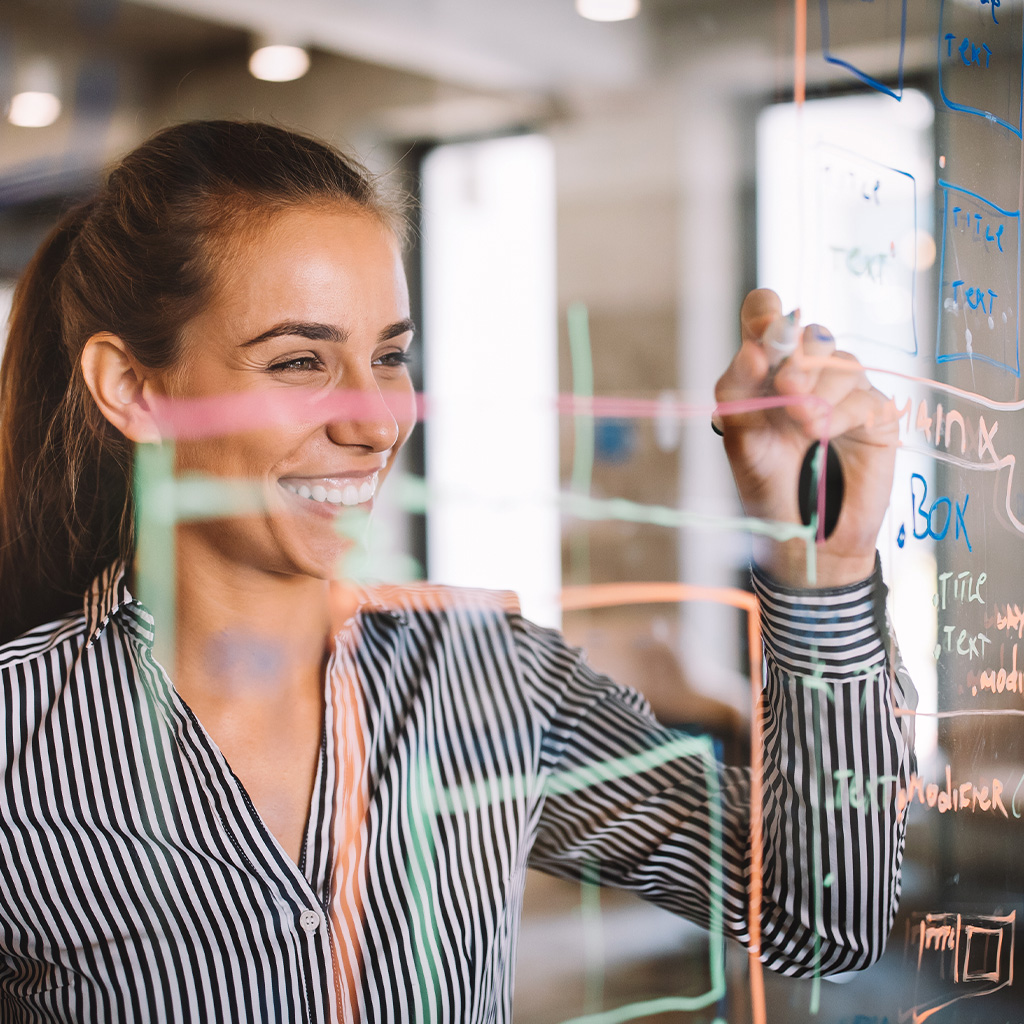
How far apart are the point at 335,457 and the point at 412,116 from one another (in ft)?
0.73

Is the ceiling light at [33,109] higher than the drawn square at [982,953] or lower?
higher

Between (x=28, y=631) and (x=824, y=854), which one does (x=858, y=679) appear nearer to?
(x=824, y=854)

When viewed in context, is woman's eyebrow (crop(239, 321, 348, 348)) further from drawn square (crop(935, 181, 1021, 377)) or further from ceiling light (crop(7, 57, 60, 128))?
drawn square (crop(935, 181, 1021, 377))

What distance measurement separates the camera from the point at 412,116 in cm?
55

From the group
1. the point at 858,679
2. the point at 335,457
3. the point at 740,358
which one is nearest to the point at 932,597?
the point at 858,679

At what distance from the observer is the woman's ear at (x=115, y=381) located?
47cm

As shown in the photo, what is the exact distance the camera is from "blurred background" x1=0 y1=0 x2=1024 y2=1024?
566mm

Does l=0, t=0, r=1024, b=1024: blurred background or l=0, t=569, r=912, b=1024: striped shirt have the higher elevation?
l=0, t=0, r=1024, b=1024: blurred background

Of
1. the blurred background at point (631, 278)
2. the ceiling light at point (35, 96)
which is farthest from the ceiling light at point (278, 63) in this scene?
the ceiling light at point (35, 96)

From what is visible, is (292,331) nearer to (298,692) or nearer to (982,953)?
(298,692)

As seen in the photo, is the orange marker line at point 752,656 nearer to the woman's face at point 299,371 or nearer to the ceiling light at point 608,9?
the woman's face at point 299,371

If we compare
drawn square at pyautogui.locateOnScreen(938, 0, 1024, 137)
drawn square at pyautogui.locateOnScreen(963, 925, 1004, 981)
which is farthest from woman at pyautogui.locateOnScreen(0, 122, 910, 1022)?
drawn square at pyautogui.locateOnScreen(938, 0, 1024, 137)

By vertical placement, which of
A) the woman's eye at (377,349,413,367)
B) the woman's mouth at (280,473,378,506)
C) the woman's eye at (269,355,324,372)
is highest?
the woman's eye at (377,349,413,367)

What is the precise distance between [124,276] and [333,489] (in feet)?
0.51
